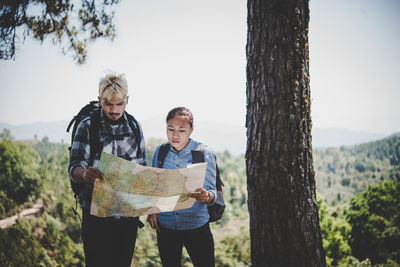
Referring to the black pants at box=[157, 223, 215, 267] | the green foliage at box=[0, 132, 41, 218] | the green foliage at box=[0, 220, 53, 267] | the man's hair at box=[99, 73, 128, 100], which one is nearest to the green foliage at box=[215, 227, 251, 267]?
the green foliage at box=[0, 220, 53, 267]

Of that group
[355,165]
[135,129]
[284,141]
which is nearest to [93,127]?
[135,129]

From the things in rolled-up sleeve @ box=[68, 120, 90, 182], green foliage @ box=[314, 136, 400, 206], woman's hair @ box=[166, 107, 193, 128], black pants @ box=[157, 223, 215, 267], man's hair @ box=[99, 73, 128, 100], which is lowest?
green foliage @ box=[314, 136, 400, 206]

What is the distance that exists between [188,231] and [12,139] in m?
14.8

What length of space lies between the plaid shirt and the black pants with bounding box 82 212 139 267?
0.14 meters

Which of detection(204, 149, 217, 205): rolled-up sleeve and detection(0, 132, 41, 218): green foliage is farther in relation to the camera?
detection(0, 132, 41, 218): green foliage

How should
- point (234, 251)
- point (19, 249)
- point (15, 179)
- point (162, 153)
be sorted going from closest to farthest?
1. point (162, 153)
2. point (19, 249)
3. point (234, 251)
4. point (15, 179)

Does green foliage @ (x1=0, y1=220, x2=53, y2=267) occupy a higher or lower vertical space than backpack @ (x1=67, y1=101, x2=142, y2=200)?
lower

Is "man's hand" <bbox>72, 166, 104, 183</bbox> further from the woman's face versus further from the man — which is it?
the woman's face

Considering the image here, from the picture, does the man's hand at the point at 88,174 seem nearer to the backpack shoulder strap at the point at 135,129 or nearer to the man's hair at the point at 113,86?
the backpack shoulder strap at the point at 135,129

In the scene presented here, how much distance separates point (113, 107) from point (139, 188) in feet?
1.95

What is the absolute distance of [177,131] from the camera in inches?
68.6

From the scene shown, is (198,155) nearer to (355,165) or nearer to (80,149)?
(80,149)

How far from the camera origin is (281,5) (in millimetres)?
1588

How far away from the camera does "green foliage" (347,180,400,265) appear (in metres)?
15.8
